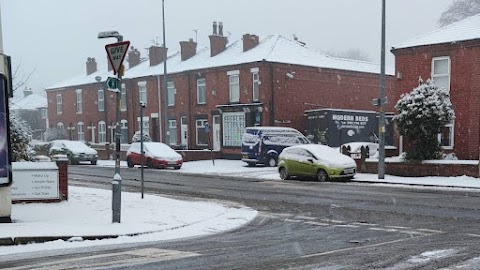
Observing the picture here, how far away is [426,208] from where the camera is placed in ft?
45.2

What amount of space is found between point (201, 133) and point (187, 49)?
327 inches

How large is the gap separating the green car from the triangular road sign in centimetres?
1296

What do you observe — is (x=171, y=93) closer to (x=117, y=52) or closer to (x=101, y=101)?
(x=101, y=101)

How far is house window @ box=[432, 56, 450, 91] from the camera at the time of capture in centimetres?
2723

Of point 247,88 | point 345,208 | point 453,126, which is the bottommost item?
point 345,208

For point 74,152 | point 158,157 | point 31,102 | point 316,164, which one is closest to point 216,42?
point 74,152

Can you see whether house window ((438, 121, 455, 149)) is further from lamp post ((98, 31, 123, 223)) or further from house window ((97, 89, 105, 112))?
house window ((97, 89, 105, 112))

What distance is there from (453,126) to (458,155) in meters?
1.42

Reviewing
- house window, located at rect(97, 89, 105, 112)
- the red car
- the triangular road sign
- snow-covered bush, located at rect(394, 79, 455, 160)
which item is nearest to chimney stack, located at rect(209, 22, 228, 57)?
the red car

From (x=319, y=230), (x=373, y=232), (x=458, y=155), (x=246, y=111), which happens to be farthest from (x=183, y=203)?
(x=246, y=111)

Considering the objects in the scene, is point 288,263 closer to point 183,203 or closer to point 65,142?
point 183,203

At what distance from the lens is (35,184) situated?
13984 mm

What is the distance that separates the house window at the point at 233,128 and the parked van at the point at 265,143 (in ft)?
20.6

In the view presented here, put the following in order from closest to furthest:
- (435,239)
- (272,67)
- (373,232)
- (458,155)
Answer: (435,239), (373,232), (458,155), (272,67)
